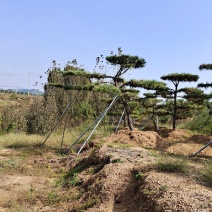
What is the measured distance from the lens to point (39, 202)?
474 cm

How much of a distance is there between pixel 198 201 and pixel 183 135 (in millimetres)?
7959

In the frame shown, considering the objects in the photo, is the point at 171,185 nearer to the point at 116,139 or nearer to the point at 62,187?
the point at 62,187

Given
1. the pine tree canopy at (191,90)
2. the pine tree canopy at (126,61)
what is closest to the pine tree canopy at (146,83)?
the pine tree canopy at (126,61)

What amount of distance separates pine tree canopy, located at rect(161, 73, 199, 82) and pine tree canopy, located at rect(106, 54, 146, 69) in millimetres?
1989

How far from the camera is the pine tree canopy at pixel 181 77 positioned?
10596 millimetres

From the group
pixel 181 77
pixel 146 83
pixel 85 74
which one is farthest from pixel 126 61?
pixel 181 77

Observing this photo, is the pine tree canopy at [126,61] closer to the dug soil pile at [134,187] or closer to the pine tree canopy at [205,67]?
the pine tree canopy at [205,67]

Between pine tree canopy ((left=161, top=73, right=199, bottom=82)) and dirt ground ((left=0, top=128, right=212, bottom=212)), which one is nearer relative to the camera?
dirt ground ((left=0, top=128, right=212, bottom=212))

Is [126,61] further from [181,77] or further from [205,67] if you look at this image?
[181,77]

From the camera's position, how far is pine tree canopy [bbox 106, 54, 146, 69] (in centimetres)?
878

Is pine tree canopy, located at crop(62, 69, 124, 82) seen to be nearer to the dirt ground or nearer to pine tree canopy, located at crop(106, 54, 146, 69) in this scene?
pine tree canopy, located at crop(106, 54, 146, 69)

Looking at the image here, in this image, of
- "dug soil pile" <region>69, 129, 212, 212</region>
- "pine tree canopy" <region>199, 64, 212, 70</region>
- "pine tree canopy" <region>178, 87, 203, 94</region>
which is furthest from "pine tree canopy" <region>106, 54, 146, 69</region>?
"dug soil pile" <region>69, 129, 212, 212</region>

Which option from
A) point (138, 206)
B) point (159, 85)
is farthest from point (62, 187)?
point (159, 85)

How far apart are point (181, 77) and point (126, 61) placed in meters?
2.88
